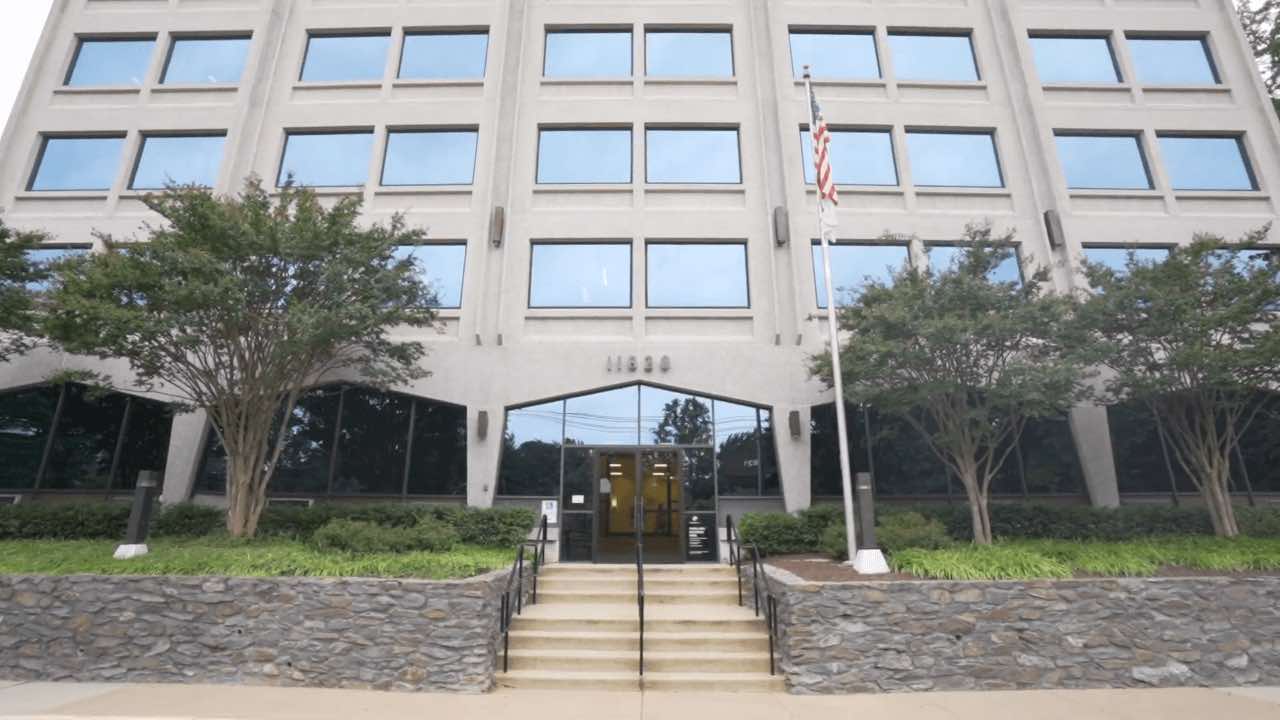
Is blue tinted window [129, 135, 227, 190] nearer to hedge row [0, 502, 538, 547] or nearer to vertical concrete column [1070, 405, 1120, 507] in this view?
hedge row [0, 502, 538, 547]

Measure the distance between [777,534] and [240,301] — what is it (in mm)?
10187

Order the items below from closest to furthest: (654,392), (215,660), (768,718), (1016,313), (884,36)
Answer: (768,718)
(215,660)
(1016,313)
(654,392)
(884,36)

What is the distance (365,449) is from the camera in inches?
515

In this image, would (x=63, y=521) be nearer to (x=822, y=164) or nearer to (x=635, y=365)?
(x=635, y=365)

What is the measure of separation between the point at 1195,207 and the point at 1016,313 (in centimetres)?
906

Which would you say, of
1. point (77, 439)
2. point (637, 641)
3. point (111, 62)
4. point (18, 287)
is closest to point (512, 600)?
point (637, 641)

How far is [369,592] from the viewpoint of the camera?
24.5ft

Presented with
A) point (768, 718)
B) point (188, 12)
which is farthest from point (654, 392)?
point (188, 12)

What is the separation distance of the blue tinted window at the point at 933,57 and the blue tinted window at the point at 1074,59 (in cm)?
178

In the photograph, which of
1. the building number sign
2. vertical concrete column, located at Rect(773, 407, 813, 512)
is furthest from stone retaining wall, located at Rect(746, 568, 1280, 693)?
the building number sign

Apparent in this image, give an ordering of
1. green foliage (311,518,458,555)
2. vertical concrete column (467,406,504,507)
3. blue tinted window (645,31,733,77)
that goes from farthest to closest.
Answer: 1. blue tinted window (645,31,733,77)
2. vertical concrete column (467,406,504,507)
3. green foliage (311,518,458,555)

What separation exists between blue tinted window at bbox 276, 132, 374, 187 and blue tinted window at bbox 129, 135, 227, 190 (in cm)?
164

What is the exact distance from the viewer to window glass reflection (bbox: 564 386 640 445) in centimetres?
1305

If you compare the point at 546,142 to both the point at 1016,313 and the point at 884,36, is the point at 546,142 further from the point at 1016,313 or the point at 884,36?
the point at 1016,313
